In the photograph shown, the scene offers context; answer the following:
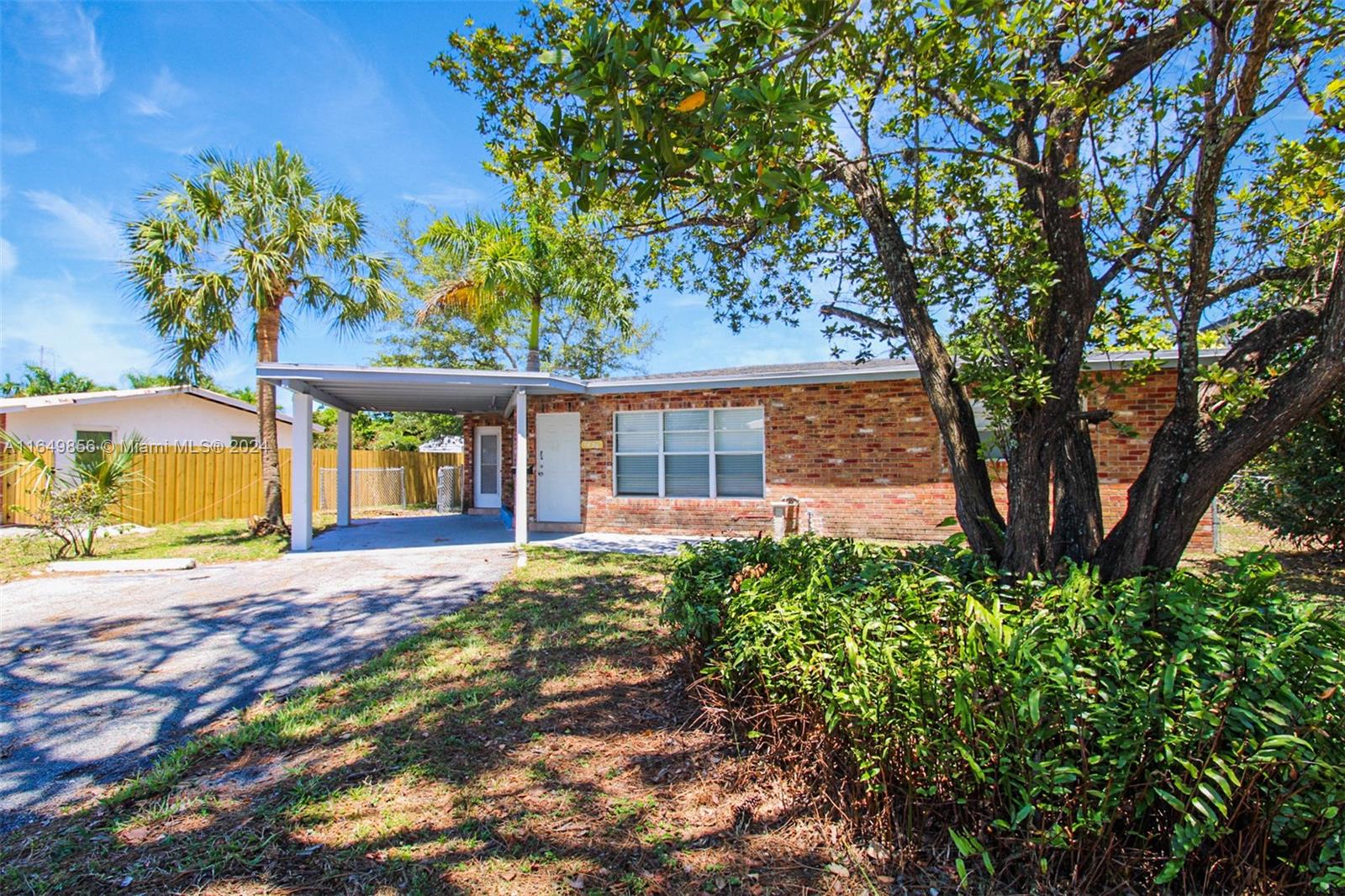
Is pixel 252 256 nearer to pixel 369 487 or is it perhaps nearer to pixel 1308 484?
pixel 369 487

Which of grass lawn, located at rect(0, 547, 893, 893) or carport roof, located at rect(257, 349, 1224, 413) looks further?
carport roof, located at rect(257, 349, 1224, 413)

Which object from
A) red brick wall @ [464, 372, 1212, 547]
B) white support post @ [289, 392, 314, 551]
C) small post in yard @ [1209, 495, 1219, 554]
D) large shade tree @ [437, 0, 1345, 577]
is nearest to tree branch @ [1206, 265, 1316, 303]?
large shade tree @ [437, 0, 1345, 577]

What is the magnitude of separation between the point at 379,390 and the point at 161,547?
4.68 meters

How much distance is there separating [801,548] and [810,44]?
9.50ft

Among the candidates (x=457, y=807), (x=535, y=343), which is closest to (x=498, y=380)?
(x=535, y=343)

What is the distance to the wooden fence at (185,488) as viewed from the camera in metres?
14.2

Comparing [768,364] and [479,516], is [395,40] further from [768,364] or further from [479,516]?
[479,516]

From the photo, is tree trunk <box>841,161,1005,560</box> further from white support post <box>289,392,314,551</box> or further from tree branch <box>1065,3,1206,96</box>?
white support post <box>289,392,314,551</box>

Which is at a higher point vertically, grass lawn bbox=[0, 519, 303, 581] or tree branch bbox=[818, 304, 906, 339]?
tree branch bbox=[818, 304, 906, 339]

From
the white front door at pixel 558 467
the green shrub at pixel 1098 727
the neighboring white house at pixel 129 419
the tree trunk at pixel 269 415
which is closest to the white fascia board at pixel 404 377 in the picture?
the tree trunk at pixel 269 415

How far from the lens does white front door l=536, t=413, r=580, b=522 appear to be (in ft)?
42.6

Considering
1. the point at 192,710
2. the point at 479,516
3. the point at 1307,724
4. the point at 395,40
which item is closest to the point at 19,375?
the point at 479,516

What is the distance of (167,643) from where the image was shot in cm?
528

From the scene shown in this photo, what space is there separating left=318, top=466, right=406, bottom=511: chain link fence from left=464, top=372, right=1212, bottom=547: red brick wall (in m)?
10.9
